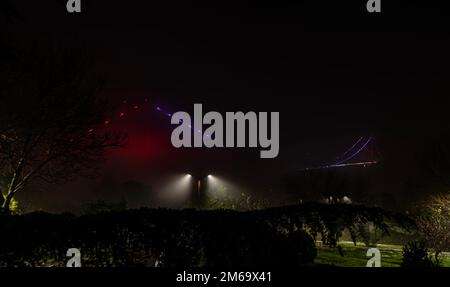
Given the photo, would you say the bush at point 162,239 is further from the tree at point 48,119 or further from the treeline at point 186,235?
the tree at point 48,119

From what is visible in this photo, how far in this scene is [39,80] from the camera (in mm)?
21094

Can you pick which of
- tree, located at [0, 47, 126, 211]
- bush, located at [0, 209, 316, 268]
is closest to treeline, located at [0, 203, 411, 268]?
bush, located at [0, 209, 316, 268]

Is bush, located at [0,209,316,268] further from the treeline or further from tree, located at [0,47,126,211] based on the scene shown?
tree, located at [0,47,126,211]

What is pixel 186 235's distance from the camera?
2617 mm

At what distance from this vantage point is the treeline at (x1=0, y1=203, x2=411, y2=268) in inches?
100

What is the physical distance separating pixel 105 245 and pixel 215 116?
6.62 m

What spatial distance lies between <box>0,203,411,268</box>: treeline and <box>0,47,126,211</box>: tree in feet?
61.7

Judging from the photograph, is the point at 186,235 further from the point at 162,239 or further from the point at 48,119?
the point at 48,119

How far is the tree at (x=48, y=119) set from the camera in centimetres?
2055

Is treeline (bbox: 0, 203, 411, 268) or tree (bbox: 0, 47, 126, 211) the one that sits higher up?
tree (bbox: 0, 47, 126, 211)
